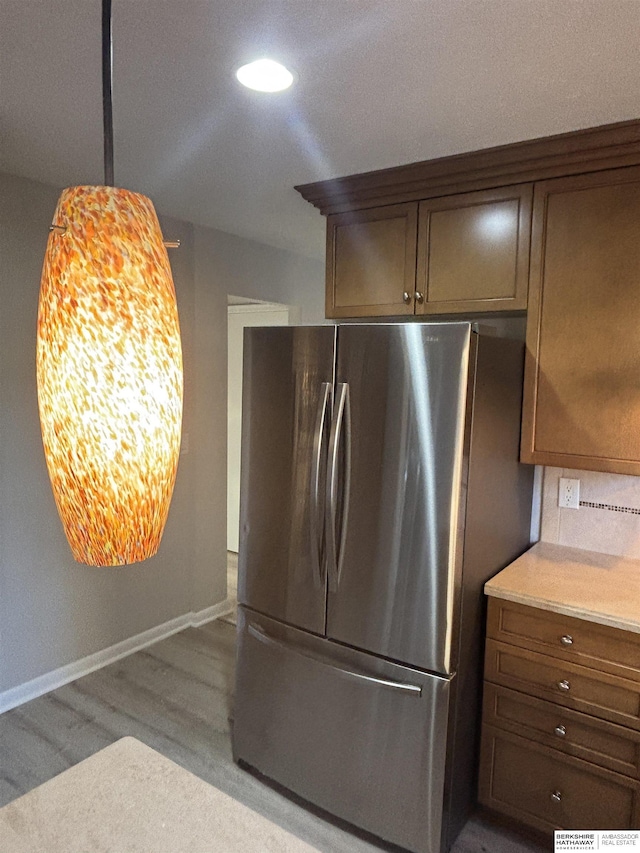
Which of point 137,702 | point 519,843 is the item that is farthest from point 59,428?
point 137,702

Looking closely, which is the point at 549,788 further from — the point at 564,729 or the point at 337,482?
the point at 337,482

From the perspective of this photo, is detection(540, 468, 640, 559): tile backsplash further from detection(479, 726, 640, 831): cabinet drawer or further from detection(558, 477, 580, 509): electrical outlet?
detection(479, 726, 640, 831): cabinet drawer

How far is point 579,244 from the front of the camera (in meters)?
2.05

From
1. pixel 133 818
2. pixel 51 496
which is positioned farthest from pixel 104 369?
pixel 51 496

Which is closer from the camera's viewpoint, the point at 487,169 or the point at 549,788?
the point at 549,788

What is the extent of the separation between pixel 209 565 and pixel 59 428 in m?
3.25

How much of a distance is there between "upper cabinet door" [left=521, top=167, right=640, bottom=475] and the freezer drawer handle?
0.91 m

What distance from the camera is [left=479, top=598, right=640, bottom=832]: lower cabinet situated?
185cm

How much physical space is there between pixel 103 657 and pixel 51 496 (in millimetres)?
965

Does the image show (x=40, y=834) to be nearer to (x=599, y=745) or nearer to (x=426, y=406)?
(x=426, y=406)

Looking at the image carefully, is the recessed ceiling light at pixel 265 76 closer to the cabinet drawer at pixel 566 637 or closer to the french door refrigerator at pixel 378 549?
the french door refrigerator at pixel 378 549

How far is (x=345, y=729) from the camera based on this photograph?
2107 millimetres

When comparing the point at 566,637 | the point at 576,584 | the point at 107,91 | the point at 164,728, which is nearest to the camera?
the point at 107,91

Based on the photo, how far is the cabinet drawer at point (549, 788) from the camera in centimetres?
188
